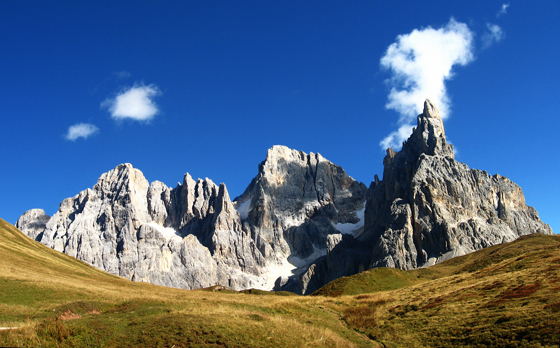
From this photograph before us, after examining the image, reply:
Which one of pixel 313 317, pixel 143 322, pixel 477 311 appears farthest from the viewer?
pixel 313 317

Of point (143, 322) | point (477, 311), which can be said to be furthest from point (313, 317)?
point (143, 322)

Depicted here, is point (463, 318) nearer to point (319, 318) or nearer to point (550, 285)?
point (550, 285)

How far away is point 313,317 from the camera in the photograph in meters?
39.6

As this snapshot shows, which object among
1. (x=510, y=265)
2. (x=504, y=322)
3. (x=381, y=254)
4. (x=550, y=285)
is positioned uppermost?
(x=381, y=254)

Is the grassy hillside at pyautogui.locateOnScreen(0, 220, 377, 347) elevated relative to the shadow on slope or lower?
lower

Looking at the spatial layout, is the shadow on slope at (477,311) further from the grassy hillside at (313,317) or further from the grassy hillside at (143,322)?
the grassy hillside at (143,322)

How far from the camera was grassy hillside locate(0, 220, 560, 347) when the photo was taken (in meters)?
25.7

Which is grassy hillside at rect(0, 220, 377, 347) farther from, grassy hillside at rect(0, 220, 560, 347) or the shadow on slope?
the shadow on slope

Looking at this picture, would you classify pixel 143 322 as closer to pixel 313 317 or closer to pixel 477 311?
pixel 313 317

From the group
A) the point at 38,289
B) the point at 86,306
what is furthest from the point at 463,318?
the point at 38,289

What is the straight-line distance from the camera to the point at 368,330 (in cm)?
3744

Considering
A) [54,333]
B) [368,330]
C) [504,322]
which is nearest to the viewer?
[54,333]

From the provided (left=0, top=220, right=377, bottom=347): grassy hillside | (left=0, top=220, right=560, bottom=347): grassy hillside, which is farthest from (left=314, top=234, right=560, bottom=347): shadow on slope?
(left=0, top=220, right=377, bottom=347): grassy hillside

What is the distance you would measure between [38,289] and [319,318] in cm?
3088
